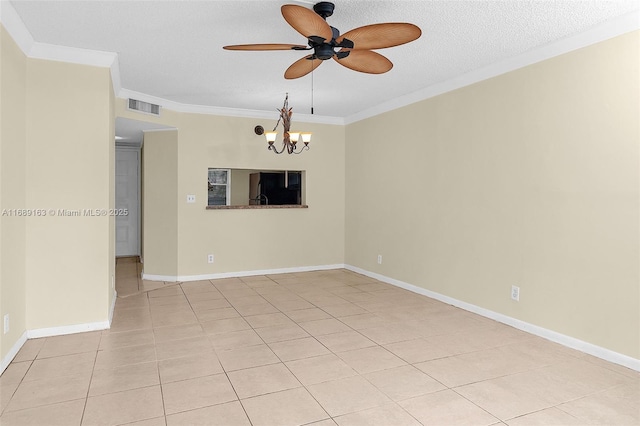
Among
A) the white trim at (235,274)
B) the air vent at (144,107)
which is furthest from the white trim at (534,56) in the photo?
the air vent at (144,107)

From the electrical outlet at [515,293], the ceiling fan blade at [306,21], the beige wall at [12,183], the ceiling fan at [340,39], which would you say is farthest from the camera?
the electrical outlet at [515,293]

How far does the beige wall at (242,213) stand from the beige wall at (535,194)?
1.41m

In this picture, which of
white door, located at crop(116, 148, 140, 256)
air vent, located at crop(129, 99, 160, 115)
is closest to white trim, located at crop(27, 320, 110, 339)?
air vent, located at crop(129, 99, 160, 115)

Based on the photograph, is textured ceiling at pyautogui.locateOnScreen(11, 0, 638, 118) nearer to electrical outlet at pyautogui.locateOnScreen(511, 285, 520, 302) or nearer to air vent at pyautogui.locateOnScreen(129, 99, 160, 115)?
air vent at pyautogui.locateOnScreen(129, 99, 160, 115)

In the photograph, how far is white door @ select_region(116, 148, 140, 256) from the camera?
7.71 metres

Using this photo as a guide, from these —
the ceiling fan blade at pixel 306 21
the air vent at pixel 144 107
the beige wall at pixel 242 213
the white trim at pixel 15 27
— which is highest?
the white trim at pixel 15 27

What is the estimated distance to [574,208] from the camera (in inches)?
127

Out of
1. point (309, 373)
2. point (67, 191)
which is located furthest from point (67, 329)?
point (309, 373)

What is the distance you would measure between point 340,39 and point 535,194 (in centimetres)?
222

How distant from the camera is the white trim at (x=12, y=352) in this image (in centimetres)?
276

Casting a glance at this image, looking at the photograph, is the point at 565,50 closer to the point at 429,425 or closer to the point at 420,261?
the point at 420,261

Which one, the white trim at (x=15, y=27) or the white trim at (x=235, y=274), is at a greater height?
the white trim at (x=15, y=27)

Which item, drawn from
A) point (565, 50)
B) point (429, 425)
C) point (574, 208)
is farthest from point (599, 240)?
point (429, 425)

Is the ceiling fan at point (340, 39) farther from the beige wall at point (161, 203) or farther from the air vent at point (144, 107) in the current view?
the beige wall at point (161, 203)
